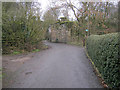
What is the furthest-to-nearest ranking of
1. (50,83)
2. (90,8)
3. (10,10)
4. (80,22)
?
(80,22)
(90,8)
(10,10)
(50,83)

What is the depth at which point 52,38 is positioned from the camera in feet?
86.4

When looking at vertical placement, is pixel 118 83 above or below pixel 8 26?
below

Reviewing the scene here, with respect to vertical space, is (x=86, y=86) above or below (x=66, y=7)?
below

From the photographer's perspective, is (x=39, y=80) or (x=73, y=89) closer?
(x=73, y=89)

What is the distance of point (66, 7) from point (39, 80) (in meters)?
17.1

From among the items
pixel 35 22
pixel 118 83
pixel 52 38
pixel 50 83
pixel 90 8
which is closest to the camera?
pixel 118 83

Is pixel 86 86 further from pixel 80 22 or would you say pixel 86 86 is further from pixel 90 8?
pixel 80 22

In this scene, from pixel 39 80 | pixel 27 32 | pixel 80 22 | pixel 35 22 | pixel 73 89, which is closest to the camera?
pixel 73 89

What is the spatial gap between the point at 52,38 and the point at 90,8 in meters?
13.6

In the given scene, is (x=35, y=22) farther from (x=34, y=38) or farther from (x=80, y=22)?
(x=80, y=22)

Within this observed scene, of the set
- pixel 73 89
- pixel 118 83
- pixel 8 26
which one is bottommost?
pixel 73 89

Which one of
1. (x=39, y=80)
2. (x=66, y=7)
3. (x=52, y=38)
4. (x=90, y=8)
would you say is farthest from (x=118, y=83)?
(x=52, y=38)

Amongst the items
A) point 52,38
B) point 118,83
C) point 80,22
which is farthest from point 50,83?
point 52,38

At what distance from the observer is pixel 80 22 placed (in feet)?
61.3
